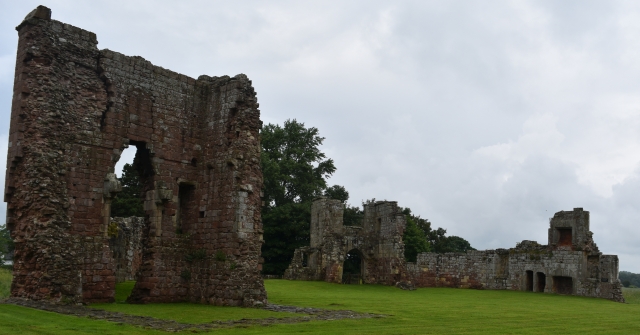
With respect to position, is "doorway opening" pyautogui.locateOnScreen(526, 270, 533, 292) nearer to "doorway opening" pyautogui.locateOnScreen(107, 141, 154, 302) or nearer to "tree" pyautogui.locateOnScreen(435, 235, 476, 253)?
"doorway opening" pyautogui.locateOnScreen(107, 141, 154, 302)

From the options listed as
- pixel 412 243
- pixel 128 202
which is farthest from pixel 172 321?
pixel 412 243

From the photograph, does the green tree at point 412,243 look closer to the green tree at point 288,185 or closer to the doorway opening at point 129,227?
the green tree at point 288,185

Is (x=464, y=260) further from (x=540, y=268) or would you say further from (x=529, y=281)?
(x=540, y=268)

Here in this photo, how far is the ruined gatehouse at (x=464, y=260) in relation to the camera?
28.2 meters

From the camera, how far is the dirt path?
10.5m

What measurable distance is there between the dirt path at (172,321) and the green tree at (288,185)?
85.0 feet

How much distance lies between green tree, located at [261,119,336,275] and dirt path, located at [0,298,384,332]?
25.9 metres

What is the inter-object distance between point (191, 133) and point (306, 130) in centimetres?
3322

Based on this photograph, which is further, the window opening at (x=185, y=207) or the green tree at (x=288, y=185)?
the green tree at (x=288, y=185)

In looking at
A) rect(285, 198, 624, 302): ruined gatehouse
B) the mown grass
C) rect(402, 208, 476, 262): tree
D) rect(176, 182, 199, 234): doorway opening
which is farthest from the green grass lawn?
rect(402, 208, 476, 262): tree

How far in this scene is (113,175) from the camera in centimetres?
1499

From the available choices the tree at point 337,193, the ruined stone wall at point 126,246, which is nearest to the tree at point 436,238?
the tree at point 337,193

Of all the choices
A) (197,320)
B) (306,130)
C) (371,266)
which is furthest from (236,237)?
(306,130)

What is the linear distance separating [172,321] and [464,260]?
23.0 metres
